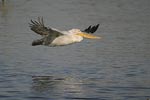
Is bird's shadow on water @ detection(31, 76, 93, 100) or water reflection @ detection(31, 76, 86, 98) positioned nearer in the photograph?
bird's shadow on water @ detection(31, 76, 93, 100)

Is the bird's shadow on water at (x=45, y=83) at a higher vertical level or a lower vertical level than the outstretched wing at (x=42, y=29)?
lower

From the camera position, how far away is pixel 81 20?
23.9 meters

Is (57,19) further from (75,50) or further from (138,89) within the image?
(138,89)

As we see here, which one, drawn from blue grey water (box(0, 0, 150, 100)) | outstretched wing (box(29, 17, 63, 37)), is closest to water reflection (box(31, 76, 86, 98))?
blue grey water (box(0, 0, 150, 100))

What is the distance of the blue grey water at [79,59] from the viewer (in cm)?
1205

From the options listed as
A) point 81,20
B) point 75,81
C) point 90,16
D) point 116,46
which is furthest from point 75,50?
point 90,16

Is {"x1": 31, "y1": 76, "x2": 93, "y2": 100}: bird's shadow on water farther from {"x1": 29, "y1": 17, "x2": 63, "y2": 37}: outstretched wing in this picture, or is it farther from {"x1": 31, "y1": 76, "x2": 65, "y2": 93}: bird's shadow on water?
{"x1": 29, "y1": 17, "x2": 63, "y2": 37}: outstretched wing

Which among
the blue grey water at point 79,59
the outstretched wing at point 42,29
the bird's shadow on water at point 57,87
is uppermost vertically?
the outstretched wing at point 42,29

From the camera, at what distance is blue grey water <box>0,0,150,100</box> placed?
39.5 ft

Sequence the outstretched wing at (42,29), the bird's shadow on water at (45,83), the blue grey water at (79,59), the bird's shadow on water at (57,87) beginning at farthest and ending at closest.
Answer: the outstretched wing at (42,29) → the bird's shadow on water at (45,83) → the blue grey water at (79,59) → the bird's shadow on water at (57,87)

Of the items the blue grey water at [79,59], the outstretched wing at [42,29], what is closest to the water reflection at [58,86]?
the blue grey water at [79,59]

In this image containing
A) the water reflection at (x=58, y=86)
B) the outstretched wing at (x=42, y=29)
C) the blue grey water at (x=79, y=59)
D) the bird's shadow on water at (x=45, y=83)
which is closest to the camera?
the water reflection at (x=58, y=86)

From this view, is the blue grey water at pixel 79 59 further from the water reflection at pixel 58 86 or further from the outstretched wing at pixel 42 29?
the outstretched wing at pixel 42 29

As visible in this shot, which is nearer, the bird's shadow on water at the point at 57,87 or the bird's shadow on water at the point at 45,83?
the bird's shadow on water at the point at 57,87
